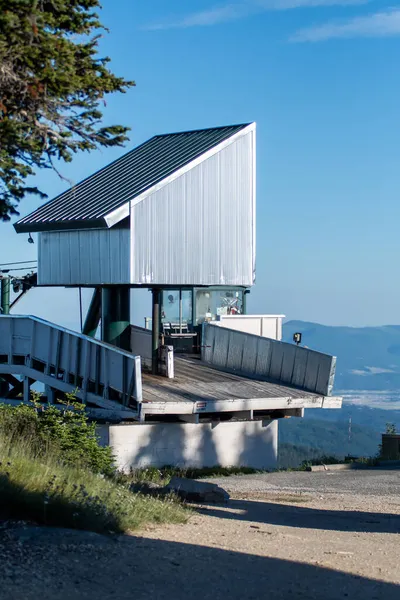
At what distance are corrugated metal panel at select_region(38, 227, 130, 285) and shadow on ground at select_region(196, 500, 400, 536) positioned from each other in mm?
10626

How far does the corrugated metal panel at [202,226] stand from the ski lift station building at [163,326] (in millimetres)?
31

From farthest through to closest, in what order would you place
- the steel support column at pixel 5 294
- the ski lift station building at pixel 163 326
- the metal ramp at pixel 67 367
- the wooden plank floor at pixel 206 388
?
the steel support column at pixel 5 294 → the wooden plank floor at pixel 206 388 → the ski lift station building at pixel 163 326 → the metal ramp at pixel 67 367

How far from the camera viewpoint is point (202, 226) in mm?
26453

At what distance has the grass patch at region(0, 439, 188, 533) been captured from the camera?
941 cm

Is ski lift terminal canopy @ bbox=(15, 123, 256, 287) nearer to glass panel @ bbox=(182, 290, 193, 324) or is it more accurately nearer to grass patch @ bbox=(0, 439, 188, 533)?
glass panel @ bbox=(182, 290, 193, 324)

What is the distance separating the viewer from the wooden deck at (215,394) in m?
22.0

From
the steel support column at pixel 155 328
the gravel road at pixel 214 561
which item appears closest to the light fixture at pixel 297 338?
the steel support column at pixel 155 328

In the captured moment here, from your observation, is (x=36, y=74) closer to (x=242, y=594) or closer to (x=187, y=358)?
(x=242, y=594)

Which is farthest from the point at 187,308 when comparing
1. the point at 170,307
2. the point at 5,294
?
the point at 5,294

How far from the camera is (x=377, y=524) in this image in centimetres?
1365

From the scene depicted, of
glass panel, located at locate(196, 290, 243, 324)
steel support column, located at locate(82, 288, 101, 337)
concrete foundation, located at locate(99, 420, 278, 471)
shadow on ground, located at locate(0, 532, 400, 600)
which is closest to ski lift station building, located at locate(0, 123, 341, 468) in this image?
concrete foundation, located at locate(99, 420, 278, 471)

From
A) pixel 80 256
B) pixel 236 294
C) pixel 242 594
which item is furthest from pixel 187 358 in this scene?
pixel 242 594

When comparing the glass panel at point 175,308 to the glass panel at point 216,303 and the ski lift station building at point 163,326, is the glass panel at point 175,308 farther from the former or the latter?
the ski lift station building at point 163,326

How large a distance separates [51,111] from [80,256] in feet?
50.1
